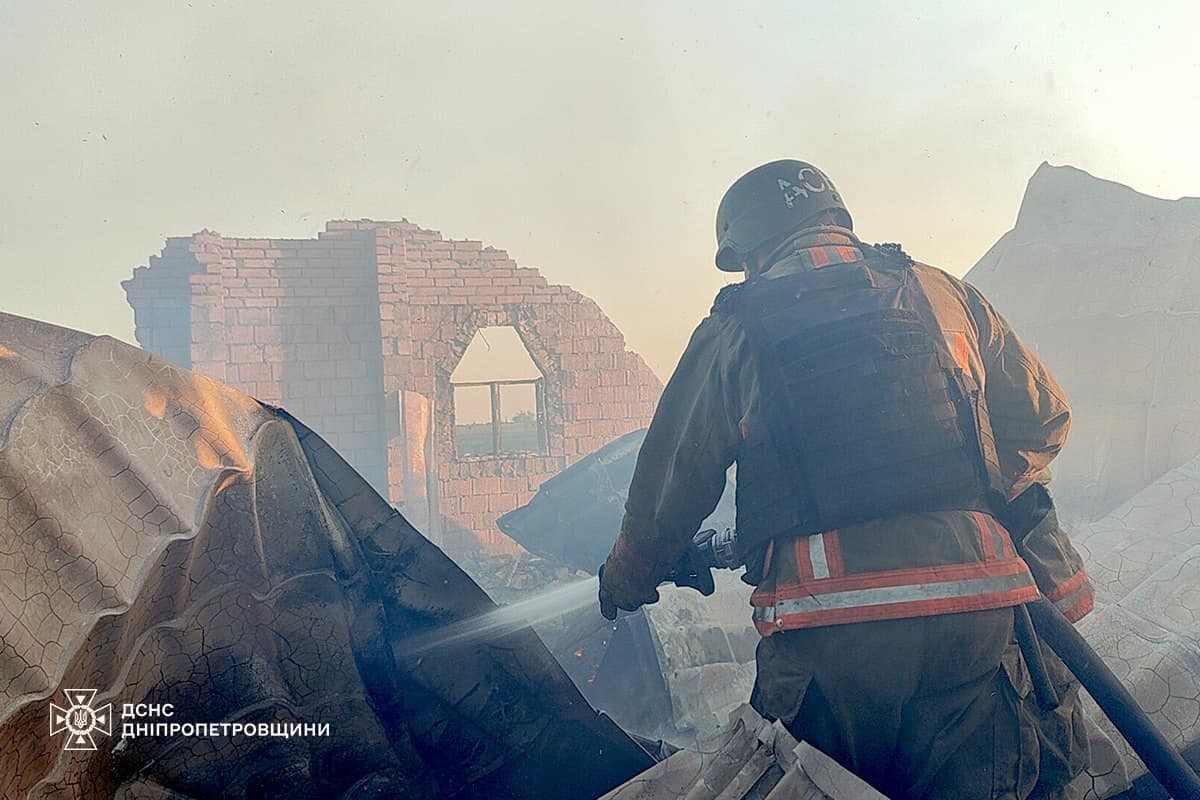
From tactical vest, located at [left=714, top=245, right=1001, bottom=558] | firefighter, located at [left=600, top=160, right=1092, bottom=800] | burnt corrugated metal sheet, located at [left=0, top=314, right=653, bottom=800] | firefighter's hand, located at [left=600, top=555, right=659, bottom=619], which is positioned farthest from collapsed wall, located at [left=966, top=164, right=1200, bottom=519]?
burnt corrugated metal sheet, located at [left=0, top=314, right=653, bottom=800]

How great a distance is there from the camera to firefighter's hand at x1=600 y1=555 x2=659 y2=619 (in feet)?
6.55

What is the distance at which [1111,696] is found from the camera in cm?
171

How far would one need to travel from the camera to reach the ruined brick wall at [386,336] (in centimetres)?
1140

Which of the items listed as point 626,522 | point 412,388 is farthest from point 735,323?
point 412,388

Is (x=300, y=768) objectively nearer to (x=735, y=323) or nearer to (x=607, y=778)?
(x=607, y=778)

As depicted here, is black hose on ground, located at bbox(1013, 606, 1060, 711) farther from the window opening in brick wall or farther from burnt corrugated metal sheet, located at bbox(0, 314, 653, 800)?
the window opening in brick wall

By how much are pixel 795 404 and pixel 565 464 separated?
10.9m

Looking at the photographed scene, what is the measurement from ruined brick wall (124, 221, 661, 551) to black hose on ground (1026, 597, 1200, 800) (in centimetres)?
1067

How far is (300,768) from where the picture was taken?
1.54m

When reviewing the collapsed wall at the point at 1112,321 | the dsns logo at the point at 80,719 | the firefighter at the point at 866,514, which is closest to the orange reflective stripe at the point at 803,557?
the firefighter at the point at 866,514

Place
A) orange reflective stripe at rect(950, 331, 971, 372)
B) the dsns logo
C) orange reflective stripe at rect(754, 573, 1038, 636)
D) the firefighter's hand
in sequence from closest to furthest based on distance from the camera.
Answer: the dsns logo → orange reflective stripe at rect(754, 573, 1038, 636) → orange reflective stripe at rect(950, 331, 971, 372) → the firefighter's hand

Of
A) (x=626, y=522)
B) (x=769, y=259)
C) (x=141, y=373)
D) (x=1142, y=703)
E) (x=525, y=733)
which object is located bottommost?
(x=1142, y=703)

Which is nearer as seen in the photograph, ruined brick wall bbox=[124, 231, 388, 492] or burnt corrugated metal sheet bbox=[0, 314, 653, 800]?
burnt corrugated metal sheet bbox=[0, 314, 653, 800]

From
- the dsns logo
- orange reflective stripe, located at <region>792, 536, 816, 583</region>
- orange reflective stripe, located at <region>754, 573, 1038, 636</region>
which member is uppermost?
orange reflective stripe, located at <region>792, 536, 816, 583</region>
